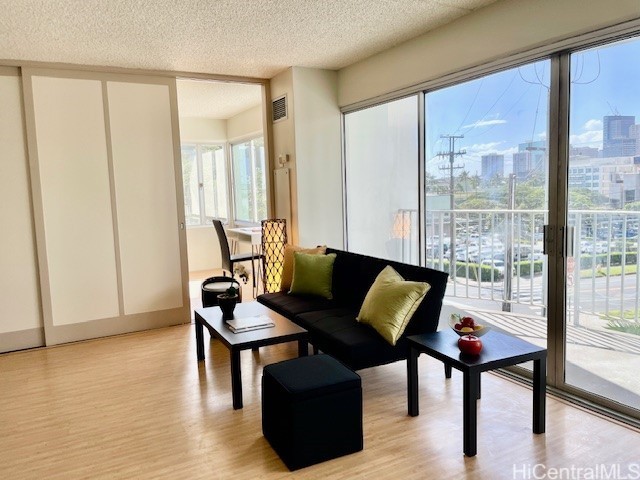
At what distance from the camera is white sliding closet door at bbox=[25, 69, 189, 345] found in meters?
4.40

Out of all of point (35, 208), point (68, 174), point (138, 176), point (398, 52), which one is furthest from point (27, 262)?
point (398, 52)

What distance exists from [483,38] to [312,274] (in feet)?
7.34

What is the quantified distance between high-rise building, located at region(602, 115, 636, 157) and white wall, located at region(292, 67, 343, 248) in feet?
9.32

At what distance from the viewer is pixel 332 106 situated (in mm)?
5211

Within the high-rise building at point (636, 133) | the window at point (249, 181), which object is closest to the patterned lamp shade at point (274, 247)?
the window at point (249, 181)

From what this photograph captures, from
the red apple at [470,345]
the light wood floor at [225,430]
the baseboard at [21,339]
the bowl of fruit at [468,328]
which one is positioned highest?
the bowl of fruit at [468,328]

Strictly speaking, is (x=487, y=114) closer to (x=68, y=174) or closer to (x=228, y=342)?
(x=228, y=342)

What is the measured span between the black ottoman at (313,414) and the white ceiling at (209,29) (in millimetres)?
2409

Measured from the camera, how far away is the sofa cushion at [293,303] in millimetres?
3845

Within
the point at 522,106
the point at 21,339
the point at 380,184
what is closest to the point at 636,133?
the point at 522,106

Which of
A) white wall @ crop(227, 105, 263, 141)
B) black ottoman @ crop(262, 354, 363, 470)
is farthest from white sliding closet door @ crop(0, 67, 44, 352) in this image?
white wall @ crop(227, 105, 263, 141)

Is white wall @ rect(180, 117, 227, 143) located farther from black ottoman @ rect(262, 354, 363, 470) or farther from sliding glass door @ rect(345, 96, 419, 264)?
black ottoman @ rect(262, 354, 363, 470)

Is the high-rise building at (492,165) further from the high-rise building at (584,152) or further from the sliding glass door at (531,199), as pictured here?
the high-rise building at (584,152)

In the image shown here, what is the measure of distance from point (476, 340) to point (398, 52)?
2.80 m
